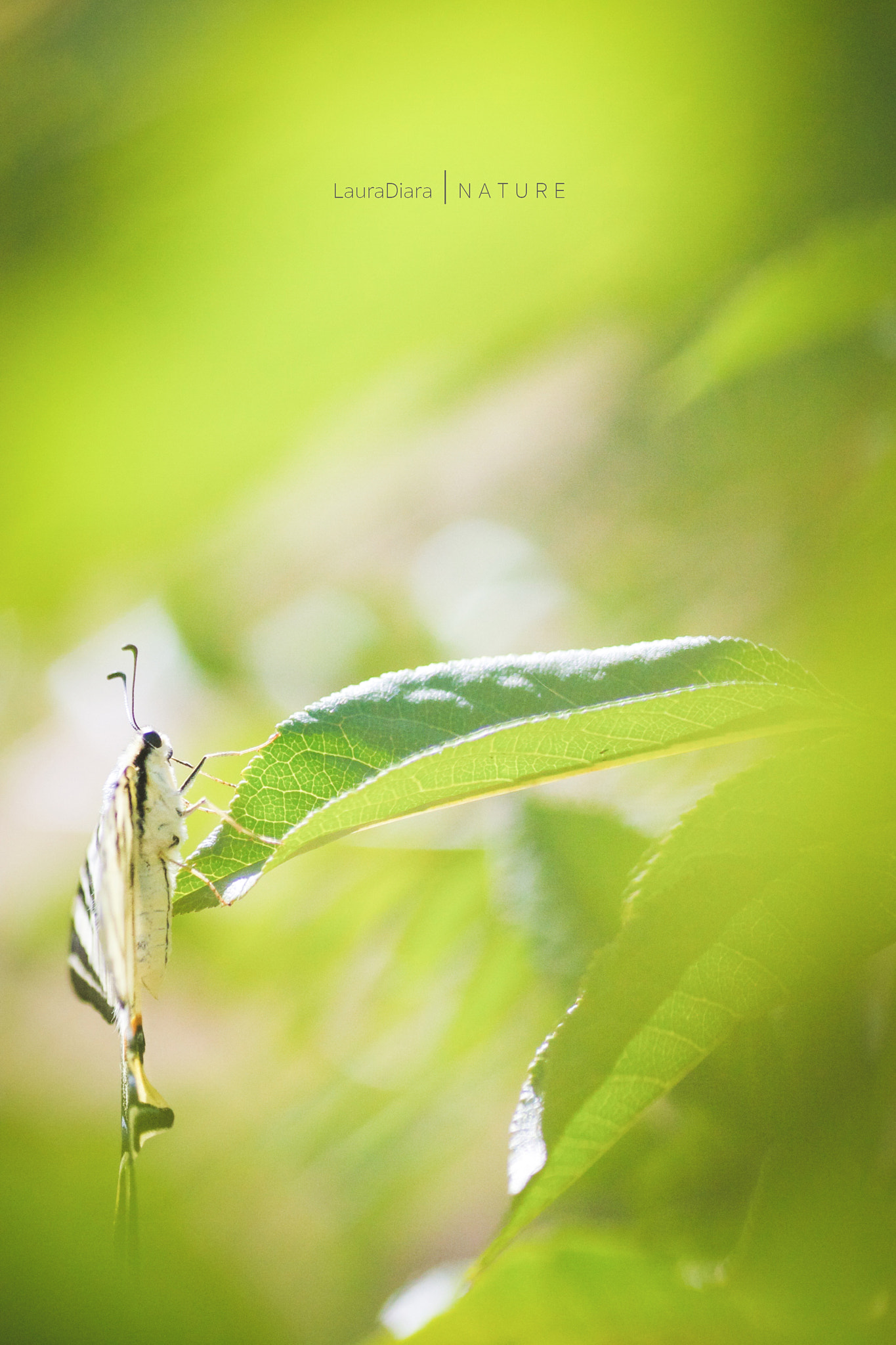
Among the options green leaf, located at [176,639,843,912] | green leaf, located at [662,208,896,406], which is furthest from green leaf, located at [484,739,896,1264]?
green leaf, located at [662,208,896,406]

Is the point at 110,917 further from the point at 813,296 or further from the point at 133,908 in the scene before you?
the point at 813,296

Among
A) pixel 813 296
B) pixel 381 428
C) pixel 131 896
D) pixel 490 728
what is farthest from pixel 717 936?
pixel 381 428

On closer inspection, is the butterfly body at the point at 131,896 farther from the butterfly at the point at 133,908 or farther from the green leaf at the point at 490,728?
the green leaf at the point at 490,728

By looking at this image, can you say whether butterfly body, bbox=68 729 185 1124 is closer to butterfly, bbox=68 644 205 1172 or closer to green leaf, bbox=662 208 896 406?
butterfly, bbox=68 644 205 1172

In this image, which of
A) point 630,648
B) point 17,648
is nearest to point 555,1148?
point 630,648

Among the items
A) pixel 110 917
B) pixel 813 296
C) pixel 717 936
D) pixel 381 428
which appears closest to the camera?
pixel 717 936

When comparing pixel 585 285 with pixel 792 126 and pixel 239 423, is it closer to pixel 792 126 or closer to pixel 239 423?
pixel 792 126

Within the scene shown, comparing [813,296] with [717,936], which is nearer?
[717,936]
